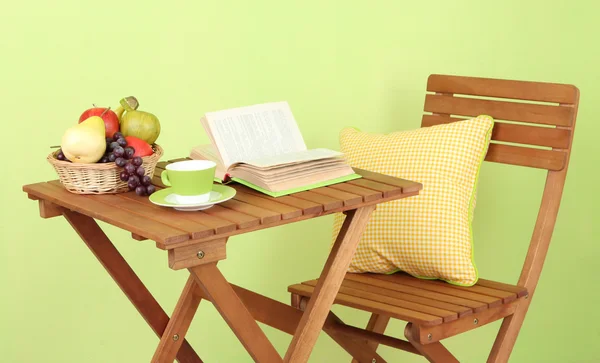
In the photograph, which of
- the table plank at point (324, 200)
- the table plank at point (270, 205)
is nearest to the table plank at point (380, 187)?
the table plank at point (324, 200)

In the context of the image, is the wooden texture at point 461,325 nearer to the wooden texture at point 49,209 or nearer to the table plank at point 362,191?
the table plank at point 362,191

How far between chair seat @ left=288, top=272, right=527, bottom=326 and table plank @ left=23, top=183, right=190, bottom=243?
685 mm

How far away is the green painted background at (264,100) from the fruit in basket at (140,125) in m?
0.60

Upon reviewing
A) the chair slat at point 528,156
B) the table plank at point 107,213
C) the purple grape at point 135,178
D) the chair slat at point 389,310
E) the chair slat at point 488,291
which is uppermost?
the chair slat at point 528,156

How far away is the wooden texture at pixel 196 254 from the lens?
1713 mm

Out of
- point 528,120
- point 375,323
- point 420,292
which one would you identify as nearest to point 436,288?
point 420,292

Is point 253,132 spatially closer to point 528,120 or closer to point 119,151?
point 119,151

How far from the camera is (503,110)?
2.65 meters

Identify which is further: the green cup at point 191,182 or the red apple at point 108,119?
the red apple at point 108,119

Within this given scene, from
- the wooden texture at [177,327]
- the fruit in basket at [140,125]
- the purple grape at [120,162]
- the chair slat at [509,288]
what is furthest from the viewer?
the chair slat at [509,288]

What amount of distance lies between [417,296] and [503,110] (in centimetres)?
66

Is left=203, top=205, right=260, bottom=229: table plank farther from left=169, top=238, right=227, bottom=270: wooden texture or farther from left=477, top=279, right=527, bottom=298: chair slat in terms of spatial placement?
left=477, top=279, right=527, bottom=298: chair slat

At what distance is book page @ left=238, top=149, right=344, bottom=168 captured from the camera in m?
1.99

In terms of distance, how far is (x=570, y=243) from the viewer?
354 centimetres
